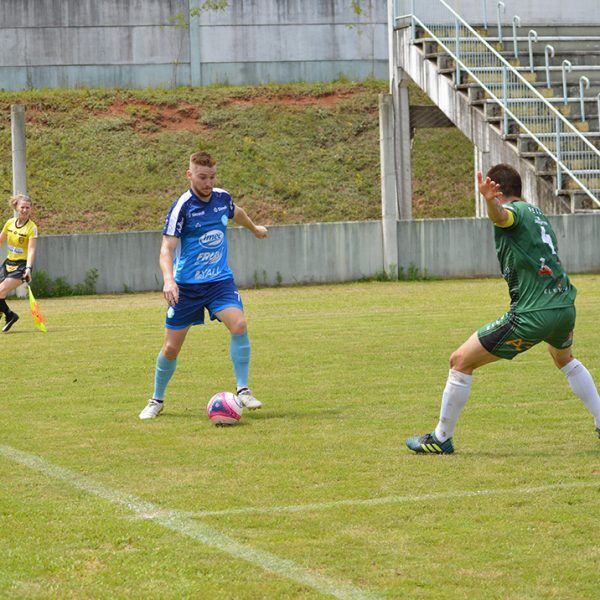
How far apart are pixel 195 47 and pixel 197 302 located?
29.5m

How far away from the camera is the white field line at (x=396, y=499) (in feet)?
22.1

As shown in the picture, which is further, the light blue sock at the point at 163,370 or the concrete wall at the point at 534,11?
the concrete wall at the point at 534,11

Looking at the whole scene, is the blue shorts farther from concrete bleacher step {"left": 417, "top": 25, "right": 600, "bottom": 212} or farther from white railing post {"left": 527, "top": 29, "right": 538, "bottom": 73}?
white railing post {"left": 527, "top": 29, "right": 538, "bottom": 73}

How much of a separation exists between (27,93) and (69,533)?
1308 inches

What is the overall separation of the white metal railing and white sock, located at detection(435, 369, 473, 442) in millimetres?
17251

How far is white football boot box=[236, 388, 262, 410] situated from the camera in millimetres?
10312

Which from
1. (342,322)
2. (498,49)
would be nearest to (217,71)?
(498,49)

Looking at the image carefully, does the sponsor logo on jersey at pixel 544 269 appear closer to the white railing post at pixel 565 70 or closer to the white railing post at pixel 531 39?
the white railing post at pixel 565 70

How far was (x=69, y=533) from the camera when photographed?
20.7 feet

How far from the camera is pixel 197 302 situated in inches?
408

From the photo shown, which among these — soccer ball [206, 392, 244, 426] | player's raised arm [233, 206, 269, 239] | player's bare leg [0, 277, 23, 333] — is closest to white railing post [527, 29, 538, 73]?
player's bare leg [0, 277, 23, 333]

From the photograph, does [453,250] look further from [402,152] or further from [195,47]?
[195,47]

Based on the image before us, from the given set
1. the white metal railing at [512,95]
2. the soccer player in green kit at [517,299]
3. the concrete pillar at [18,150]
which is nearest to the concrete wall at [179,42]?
the white metal railing at [512,95]

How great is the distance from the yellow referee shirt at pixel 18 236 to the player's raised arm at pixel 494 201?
11.6m
